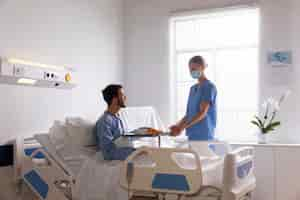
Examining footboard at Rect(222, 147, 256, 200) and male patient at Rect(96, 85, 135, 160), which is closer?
footboard at Rect(222, 147, 256, 200)

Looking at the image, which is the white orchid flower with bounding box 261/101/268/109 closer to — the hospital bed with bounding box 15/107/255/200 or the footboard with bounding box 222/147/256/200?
the hospital bed with bounding box 15/107/255/200

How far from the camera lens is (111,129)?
9.98ft

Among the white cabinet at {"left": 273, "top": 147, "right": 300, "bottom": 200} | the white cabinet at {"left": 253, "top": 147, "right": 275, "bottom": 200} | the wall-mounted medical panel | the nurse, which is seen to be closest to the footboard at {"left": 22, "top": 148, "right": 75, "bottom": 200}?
the wall-mounted medical panel

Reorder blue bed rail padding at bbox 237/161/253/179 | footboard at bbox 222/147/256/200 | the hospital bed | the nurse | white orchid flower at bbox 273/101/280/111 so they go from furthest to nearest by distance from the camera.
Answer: white orchid flower at bbox 273/101/280/111 < the nurse < the hospital bed < blue bed rail padding at bbox 237/161/253/179 < footboard at bbox 222/147/256/200

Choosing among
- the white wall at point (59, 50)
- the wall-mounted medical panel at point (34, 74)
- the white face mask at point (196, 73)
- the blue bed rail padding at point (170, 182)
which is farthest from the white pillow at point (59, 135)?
the white face mask at point (196, 73)

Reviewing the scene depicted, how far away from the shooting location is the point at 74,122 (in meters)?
3.06

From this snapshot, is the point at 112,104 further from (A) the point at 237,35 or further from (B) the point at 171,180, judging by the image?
(A) the point at 237,35

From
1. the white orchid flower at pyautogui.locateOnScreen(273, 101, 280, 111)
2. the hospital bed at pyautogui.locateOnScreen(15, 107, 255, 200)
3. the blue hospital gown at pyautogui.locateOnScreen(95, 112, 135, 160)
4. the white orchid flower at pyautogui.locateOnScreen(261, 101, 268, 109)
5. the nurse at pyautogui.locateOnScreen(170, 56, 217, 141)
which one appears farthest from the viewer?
the white orchid flower at pyautogui.locateOnScreen(261, 101, 268, 109)

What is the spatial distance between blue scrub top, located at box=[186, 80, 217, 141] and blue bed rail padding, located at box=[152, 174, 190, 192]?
86 cm

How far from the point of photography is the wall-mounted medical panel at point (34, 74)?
9.84 ft

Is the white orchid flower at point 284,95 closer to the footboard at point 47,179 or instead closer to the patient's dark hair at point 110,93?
the patient's dark hair at point 110,93

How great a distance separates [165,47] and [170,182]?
2.52 meters

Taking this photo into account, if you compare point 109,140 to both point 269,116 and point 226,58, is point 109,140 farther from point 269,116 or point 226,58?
point 226,58

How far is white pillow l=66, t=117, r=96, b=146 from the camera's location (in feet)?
9.84
